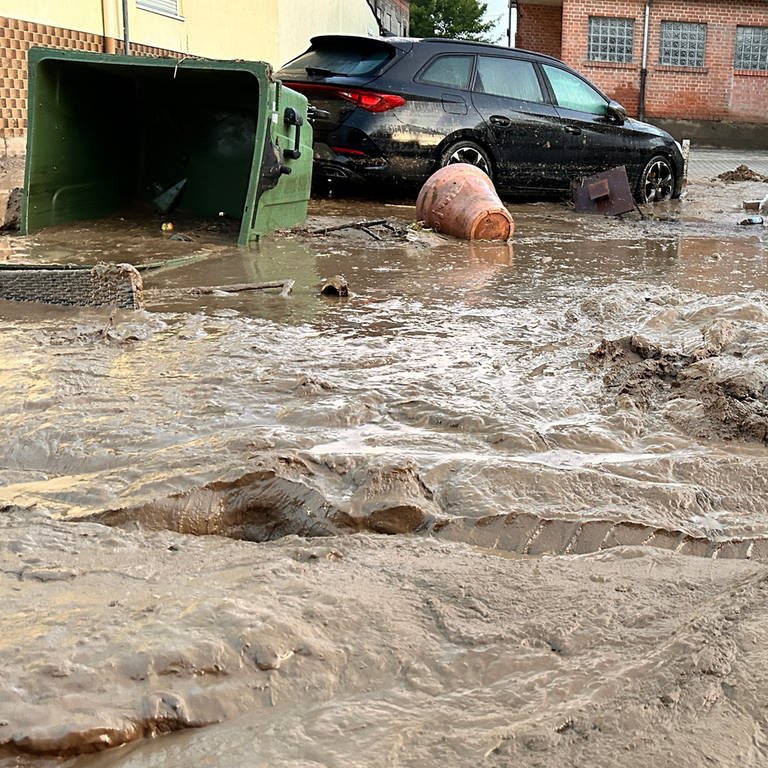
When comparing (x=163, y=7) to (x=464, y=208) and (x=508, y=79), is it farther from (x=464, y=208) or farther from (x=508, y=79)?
(x=464, y=208)

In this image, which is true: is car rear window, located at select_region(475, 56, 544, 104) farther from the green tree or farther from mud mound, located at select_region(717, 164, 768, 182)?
the green tree

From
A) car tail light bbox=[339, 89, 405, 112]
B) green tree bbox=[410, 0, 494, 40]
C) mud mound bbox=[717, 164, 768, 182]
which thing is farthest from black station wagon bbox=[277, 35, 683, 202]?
green tree bbox=[410, 0, 494, 40]

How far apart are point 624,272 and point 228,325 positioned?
328 centimetres

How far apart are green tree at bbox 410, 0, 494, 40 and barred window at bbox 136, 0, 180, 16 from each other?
103ft

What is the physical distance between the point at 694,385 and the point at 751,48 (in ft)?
88.0

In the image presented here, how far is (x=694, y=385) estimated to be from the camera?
371 cm

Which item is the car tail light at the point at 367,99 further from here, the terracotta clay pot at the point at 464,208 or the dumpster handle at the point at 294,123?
the dumpster handle at the point at 294,123

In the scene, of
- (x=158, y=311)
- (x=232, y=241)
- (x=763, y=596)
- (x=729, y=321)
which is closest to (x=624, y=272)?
(x=729, y=321)

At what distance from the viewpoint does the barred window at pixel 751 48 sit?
2695 centimetres

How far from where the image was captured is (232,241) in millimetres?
7398

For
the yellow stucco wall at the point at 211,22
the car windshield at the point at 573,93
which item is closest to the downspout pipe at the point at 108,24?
the yellow stucco wall at the point at 211,22

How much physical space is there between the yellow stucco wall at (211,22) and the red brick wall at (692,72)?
8145 millimetres

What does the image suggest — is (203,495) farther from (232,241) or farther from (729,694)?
(232,241)

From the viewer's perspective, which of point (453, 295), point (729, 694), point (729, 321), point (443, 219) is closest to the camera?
point (729, 694)
